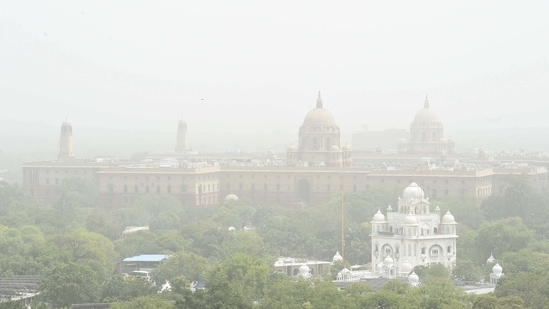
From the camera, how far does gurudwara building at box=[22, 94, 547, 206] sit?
14425cm

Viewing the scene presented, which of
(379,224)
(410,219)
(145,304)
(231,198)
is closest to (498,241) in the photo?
(379,224)

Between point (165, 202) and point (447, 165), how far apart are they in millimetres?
29705

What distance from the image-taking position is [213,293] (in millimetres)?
62844

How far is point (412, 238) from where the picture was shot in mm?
84125

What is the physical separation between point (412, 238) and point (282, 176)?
230ft

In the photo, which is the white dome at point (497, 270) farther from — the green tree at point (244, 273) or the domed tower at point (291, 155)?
the domed tower at point (291, 155)

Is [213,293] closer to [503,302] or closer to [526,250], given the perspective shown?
[503,302]

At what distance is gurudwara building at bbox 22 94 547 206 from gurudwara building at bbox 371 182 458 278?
50.9 m

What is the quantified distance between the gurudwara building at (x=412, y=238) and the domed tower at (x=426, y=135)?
316 feet

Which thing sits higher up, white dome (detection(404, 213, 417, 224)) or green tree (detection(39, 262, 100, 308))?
white dome (detection(404, 213, 417, 224))

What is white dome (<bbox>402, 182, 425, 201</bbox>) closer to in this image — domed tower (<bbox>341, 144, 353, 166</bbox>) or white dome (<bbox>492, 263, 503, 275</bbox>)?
white dome (<bbox>492, 263, 503, 275</bbox>)

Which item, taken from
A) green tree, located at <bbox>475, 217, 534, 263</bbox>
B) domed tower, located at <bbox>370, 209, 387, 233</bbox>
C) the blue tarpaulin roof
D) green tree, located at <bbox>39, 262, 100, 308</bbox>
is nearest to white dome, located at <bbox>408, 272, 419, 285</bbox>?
domed tower, located at <bbox>370, 209, 387, 233</bbox>

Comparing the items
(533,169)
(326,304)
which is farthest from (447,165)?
(326,304)

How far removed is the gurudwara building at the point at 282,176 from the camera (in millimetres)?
144250
